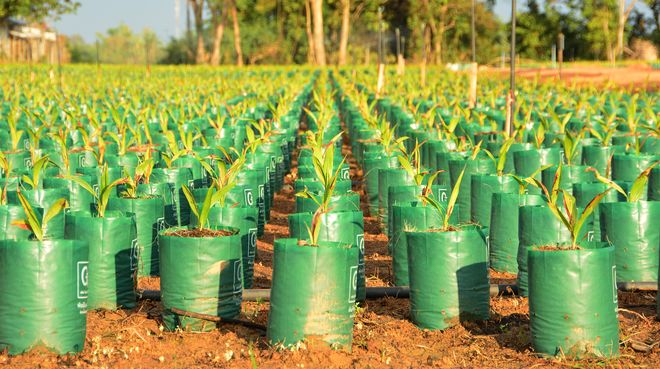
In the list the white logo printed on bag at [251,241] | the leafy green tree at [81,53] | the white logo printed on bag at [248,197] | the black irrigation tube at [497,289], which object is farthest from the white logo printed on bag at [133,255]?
the leafy green tree at [81,53]

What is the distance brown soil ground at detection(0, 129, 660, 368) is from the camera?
3.94 m

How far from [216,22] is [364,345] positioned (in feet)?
192

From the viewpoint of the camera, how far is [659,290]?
455 centimetres

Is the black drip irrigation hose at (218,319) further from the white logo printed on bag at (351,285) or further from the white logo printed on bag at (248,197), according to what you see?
the white logo printed on bag at (248,197)

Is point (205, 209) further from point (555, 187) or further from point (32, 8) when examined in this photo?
point (32, 8)

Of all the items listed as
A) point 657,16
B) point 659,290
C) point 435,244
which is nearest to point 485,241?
point 435,244

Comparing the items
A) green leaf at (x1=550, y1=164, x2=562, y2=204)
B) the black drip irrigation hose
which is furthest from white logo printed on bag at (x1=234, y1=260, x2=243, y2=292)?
green leaf at (x1=550, y1=164, x2=562, y2=204)

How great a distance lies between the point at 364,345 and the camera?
13.8 feet

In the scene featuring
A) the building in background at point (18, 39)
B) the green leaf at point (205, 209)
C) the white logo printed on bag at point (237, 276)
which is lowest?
the white logo printed on bag at point (237, 276)

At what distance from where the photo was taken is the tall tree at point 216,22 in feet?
162

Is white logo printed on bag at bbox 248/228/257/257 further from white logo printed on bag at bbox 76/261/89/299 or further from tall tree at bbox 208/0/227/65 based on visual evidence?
tall tree at bbox 208/0/227/65

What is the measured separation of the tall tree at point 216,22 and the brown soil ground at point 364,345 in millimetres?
44591

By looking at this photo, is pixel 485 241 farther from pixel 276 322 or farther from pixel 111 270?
pixel 111 270

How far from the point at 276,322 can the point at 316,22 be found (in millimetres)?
40253
